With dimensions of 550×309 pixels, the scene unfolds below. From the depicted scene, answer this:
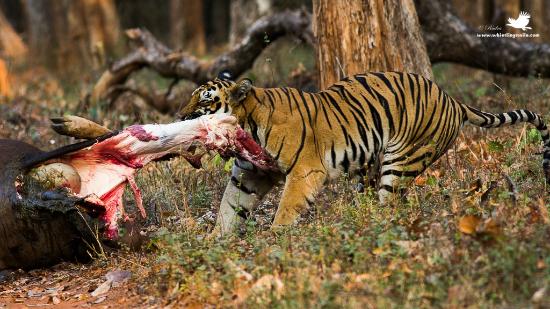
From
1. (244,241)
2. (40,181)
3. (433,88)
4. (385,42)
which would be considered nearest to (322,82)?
(385,42)

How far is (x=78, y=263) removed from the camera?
6.46 metres

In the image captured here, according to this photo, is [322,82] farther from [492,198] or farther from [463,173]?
[492,198]

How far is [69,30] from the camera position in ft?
69.9

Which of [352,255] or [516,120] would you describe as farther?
[516,120]

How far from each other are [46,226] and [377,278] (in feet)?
8.11

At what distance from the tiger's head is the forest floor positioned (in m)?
0.74

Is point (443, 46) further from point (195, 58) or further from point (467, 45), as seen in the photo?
point (195, 58)

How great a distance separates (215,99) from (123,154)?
78cm

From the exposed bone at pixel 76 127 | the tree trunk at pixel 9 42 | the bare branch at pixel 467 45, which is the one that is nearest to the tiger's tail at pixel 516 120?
the exposed bone at pixel 76 127

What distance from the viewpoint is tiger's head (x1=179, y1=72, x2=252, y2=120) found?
6359mm

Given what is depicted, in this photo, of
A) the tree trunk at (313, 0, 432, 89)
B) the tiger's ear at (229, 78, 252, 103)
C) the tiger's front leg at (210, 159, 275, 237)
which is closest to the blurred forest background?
the tree trunk at (313, 0, 432, 89)

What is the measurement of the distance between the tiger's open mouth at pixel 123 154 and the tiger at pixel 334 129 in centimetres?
23

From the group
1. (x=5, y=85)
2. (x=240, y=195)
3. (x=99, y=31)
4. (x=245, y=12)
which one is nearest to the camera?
(x=240, y=195)

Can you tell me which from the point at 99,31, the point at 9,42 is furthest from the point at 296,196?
the point at 9,42
